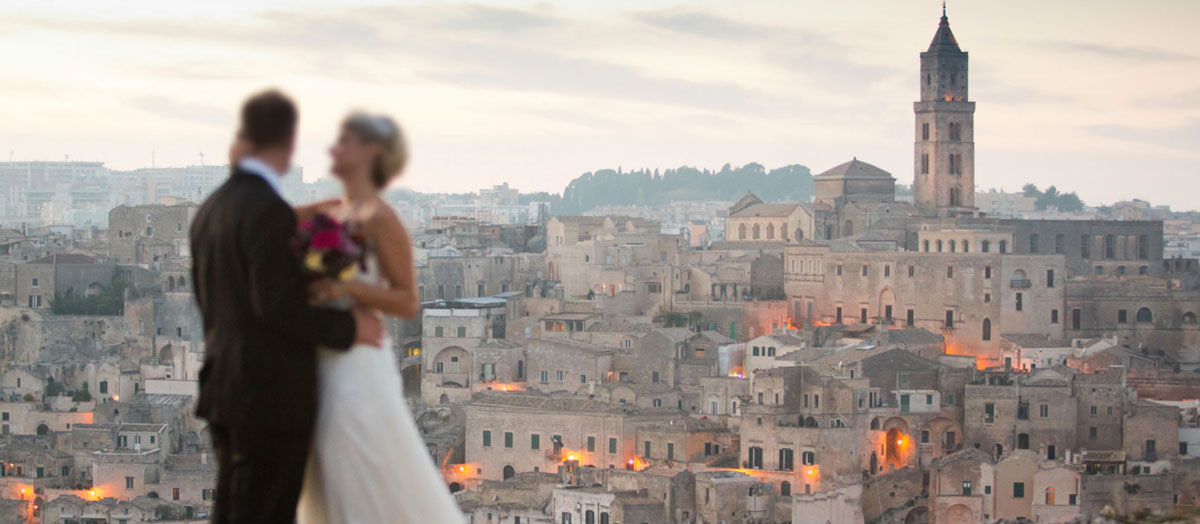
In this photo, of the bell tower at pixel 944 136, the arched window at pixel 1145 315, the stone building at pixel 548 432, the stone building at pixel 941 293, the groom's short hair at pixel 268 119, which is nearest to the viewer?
the groom's short hair at pixel 268 119

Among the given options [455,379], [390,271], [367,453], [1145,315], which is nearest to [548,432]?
[455,379]

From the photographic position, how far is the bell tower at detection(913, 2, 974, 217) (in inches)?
1745


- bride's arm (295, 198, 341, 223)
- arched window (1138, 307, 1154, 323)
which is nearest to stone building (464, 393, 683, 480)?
arched window (1138, 307, 1154, 323)

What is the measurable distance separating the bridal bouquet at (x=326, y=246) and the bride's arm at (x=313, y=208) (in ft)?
0.31

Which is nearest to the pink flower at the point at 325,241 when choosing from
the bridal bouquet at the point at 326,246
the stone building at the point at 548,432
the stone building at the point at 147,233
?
the bridal bouquet at the point at 326,246

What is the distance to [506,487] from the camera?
2553 centimetres

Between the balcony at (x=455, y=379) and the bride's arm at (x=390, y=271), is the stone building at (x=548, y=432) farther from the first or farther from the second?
the bride's arm at (x=390, y=271)

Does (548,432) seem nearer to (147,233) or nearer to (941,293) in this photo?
(941,293)

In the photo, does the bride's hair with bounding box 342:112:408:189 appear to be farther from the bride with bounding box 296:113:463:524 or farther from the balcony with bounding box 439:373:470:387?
the balcony with bounding box 439:373:470:387

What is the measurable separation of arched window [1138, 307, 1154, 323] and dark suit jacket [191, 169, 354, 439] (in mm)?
Result: 32736

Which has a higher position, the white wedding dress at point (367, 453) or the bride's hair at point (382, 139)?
the bride's hair at point (382, 139)

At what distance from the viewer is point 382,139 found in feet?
12.3

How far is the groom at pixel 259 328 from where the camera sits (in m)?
3.62

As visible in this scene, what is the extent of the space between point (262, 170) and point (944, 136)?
42.0 meters
